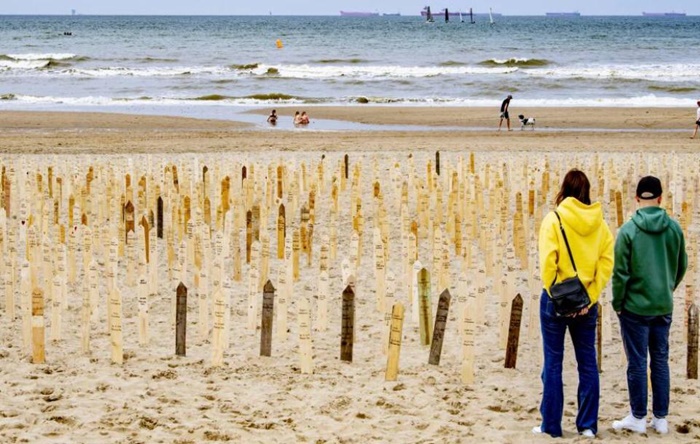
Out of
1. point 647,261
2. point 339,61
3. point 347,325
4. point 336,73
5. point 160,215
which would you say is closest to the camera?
point 647,261

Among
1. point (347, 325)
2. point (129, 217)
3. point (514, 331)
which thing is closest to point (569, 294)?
point (514, 331)

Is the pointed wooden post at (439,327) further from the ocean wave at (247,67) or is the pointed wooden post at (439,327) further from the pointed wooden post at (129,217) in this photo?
the ocean wave at (247,67)

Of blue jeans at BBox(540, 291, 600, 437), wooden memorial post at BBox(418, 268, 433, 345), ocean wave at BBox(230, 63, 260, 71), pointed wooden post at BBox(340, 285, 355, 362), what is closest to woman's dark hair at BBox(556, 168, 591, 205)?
blue jeans at BBox(540, 291, 600, 437)

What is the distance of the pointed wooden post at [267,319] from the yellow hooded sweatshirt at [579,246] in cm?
214

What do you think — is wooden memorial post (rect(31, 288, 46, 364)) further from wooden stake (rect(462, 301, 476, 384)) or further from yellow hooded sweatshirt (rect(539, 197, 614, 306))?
yellow hooded sweatshirt (rect(539, 197, 614, 306))

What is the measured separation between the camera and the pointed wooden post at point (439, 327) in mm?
6457

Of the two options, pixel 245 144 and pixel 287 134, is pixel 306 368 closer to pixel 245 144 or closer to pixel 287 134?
pixel 245 144

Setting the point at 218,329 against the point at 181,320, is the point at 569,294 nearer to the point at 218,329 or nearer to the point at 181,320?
the point at 218,329

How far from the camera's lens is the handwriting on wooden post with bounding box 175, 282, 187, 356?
22.2 feet

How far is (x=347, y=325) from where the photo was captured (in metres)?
6.77

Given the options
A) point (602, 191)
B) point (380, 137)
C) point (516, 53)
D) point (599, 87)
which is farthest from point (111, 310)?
point (516, 53)

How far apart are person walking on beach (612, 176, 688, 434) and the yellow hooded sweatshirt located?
0.13 meters

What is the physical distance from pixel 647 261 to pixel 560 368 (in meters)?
0.81

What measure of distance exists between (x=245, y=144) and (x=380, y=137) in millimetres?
3812
